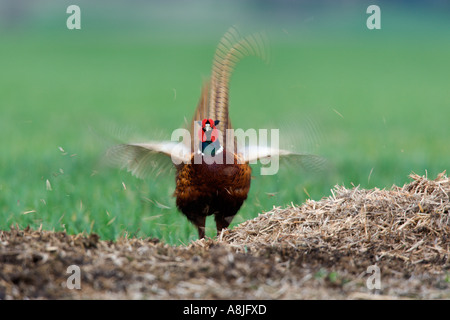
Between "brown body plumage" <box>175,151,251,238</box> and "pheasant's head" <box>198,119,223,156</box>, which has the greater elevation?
"pheasant's head" <box>198,119,223,156</box>

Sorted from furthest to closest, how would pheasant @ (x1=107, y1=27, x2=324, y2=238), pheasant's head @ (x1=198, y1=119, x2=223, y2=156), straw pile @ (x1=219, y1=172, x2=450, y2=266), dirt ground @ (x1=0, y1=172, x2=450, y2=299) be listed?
pheasant @ (x1=107, y1=27, x2=324, y2=238)
pheasant's head @ (x1=198, y1=119, x2=223, y2=156)
straw pile @ (x1=219, y1=172, x2=450, y2=266)
dirt ground @ (x1=0, y1=172, x2=450, y2=299)

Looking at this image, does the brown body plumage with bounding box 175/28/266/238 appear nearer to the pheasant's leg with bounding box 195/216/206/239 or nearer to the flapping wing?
the pheasant's leg with bounding box 195/216/206/239

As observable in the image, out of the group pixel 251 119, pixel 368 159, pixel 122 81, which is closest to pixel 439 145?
pixel 368 159

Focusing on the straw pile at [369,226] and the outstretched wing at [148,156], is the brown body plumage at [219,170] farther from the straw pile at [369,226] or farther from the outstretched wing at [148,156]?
the straw pile at [369,226]

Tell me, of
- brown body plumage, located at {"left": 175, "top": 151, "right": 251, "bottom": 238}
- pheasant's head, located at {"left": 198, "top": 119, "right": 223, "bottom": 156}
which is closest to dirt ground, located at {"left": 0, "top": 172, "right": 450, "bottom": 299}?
brown body plumage, located at {"left": 175, "top": 151, "right": 251, "bottom": 238}

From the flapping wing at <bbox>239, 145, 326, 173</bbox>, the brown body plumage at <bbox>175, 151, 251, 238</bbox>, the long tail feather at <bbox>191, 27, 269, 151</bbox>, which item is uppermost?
the long tail feather at <bbox>191, 27, 269, 151</bbox>

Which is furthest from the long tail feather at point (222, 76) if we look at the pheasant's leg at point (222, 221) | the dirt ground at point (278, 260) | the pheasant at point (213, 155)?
the dirt ground at point (278, 260)
